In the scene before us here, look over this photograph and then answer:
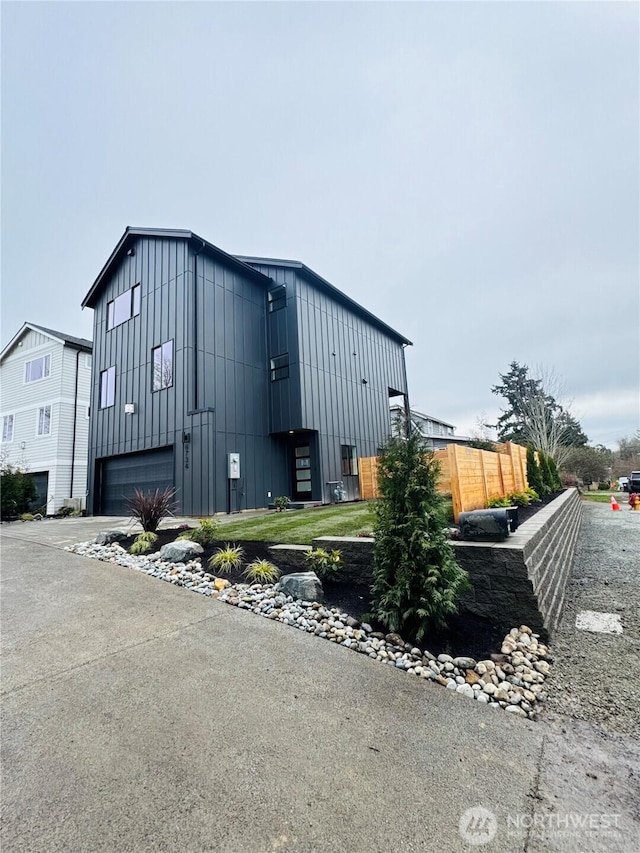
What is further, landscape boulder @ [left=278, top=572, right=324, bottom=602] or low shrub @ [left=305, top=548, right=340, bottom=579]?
low shrub @ [left=305, top=548, right=340, bottom=579]

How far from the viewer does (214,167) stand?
13.5 m

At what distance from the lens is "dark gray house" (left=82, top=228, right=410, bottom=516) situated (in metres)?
11.1

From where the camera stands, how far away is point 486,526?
140 inches

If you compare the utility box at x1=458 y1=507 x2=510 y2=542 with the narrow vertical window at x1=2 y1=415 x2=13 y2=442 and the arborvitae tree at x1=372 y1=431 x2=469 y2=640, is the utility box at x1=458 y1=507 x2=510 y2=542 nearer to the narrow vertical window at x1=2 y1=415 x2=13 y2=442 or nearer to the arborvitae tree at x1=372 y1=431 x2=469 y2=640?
the arborvitae tree at x1=372 y1=431 x2=469 y2=640

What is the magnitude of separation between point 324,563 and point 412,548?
4.46ft

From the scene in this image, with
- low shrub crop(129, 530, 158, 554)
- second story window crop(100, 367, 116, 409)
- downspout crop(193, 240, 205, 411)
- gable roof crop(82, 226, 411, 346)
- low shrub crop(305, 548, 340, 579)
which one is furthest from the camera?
second story window crop(100, 367, 116, 409)

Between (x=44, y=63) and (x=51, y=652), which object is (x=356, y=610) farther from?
(x=44, y=63)

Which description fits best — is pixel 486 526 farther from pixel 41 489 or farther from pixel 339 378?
pixel 41 489

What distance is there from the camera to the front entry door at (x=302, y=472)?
1298 cm

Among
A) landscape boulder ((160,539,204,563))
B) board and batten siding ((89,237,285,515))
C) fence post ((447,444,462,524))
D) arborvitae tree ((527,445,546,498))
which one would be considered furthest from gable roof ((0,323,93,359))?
arborvitae tree ((527,445,546,498))

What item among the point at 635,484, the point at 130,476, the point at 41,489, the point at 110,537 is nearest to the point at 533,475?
the point at 110,537

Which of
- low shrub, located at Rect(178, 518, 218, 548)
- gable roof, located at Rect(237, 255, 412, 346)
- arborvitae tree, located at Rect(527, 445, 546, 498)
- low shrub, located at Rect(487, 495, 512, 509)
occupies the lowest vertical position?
low shrub, located at Rect(178, 518, 218, 548)

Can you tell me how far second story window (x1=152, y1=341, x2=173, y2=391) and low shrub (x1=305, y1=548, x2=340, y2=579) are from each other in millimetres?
9019

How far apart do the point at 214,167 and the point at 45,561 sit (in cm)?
1389
